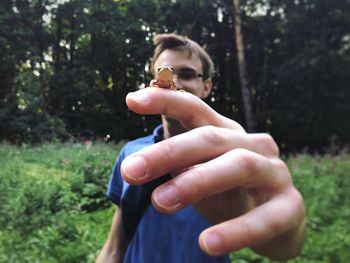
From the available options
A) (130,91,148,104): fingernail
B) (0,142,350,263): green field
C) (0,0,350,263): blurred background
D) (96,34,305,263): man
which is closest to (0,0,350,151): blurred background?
(0,0,350,263): blurred background

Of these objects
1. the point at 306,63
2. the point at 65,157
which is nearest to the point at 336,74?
the point at 306,63

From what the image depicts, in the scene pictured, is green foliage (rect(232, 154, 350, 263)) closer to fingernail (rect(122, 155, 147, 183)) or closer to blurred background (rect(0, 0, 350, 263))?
blurred background (rect(0, 0, 350, 263))

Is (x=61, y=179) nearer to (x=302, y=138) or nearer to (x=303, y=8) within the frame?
(x=302, y=138)

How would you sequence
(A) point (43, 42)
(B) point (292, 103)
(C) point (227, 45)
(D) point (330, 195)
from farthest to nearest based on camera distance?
(D) point (330, 195) < (B) point (292, 103) < (C) point (227, 45) < (A) point (43, 42)

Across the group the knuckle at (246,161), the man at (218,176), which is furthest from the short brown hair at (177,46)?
the knuckle at (246,161)

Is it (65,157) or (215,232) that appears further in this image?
(65,157)

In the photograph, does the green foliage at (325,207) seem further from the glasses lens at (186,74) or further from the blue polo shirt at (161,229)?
the glasses lens at (186,74)

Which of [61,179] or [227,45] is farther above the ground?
[227,45]

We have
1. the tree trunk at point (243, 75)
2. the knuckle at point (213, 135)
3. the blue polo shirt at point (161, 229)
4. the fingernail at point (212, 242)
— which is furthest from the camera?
the tree trunk at point (243, 75)
